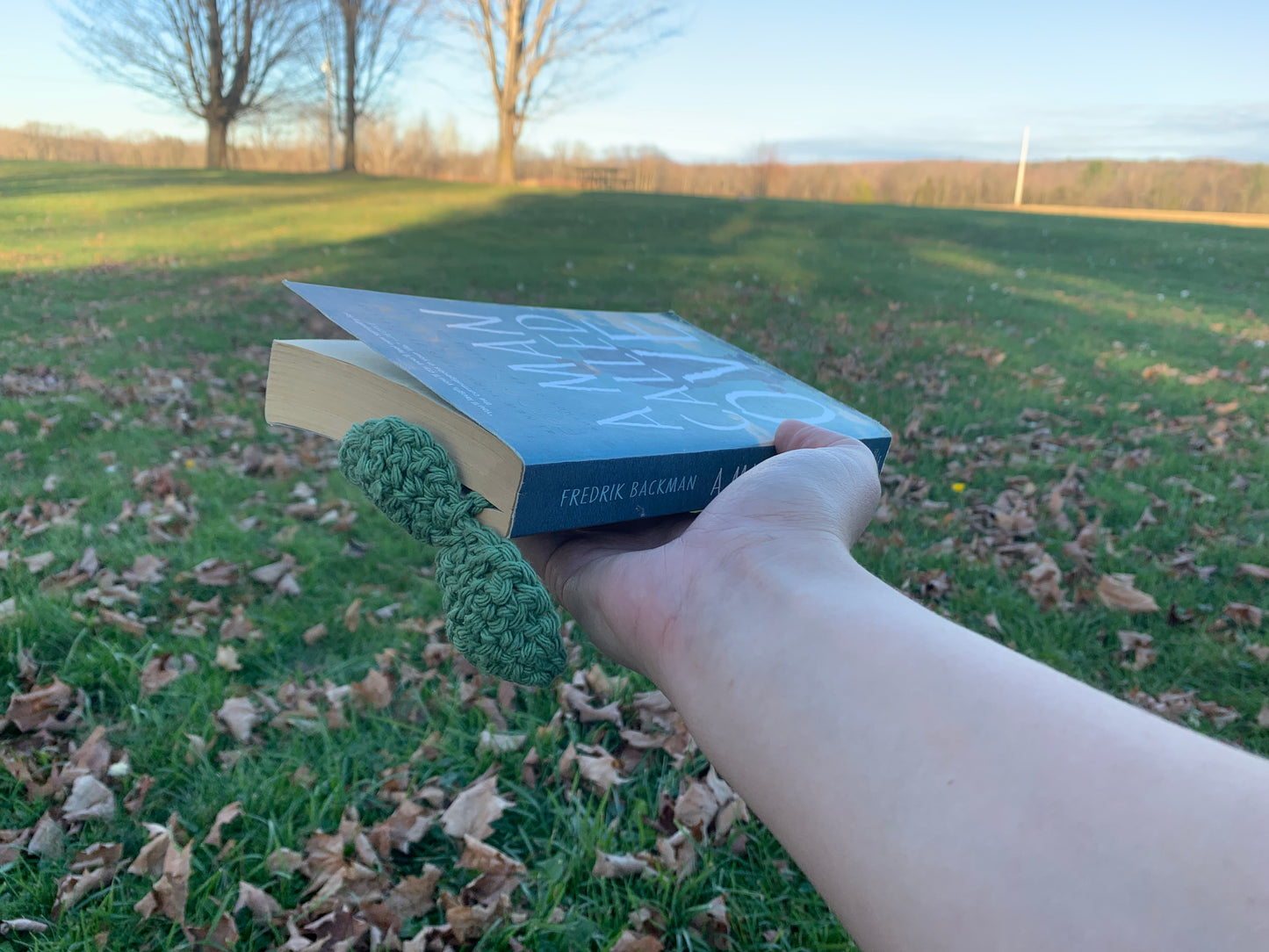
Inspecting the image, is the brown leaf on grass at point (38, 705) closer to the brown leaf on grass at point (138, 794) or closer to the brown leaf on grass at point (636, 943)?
the brown leaf on grass at point (138, 794)

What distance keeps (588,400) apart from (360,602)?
1906 mm

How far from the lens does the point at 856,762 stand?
0.73 m

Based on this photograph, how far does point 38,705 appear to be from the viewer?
7.25 ft

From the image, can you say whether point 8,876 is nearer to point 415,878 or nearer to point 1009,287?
point 415,878

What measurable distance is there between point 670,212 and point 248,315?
29.3 feet

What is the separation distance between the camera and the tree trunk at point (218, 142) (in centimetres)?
536

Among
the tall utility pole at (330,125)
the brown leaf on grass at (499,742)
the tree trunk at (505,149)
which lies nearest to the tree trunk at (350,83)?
the tall utility pole at (330,125)

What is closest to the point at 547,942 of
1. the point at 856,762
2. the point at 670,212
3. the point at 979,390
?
the point at 856,762

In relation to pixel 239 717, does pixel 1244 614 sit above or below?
above

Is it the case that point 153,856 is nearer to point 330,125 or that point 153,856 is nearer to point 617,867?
point 617,867

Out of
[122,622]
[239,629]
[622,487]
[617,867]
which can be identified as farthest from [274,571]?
[622,487]

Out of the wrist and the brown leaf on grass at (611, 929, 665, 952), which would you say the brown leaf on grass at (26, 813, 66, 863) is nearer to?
the brown leaf on grass at (611, 929, 665, 952)

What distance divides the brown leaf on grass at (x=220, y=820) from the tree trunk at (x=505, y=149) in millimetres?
17388

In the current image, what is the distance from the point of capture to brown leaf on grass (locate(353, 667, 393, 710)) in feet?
7.61
